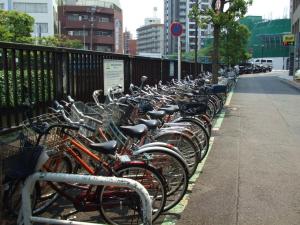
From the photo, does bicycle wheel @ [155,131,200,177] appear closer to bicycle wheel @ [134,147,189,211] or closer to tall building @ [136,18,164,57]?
bicycle wheel @ [134,147,189,211]

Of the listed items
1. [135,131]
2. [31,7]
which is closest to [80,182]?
[135,131]

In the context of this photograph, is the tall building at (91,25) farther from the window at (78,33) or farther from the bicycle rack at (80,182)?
the bicycle rack at (80,182)

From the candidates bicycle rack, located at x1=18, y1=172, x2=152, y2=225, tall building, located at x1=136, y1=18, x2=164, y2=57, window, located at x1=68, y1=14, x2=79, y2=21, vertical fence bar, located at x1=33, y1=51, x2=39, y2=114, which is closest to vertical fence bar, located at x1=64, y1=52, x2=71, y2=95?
vertical fence bar, located at x1=33, y1=51, x2=39, y2=114

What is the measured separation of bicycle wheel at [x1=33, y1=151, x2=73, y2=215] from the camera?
4.30 metres

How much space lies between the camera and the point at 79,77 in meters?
7.95

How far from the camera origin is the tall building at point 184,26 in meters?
51.7

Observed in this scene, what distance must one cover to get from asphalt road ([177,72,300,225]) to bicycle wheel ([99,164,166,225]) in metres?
0.45

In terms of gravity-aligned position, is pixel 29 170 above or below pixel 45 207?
above

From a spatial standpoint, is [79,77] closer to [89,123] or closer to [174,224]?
[89,123]

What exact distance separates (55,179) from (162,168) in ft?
5.29

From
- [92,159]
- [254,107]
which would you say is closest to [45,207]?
[92,159]

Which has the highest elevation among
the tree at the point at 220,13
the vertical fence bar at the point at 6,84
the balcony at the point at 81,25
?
the balcony at the point at 81,25

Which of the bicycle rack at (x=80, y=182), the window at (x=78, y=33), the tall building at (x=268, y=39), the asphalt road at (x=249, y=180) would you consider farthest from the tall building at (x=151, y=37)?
the bicycle rack at (x=80, y=182)

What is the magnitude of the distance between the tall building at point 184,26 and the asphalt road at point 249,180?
1870 centimetres
